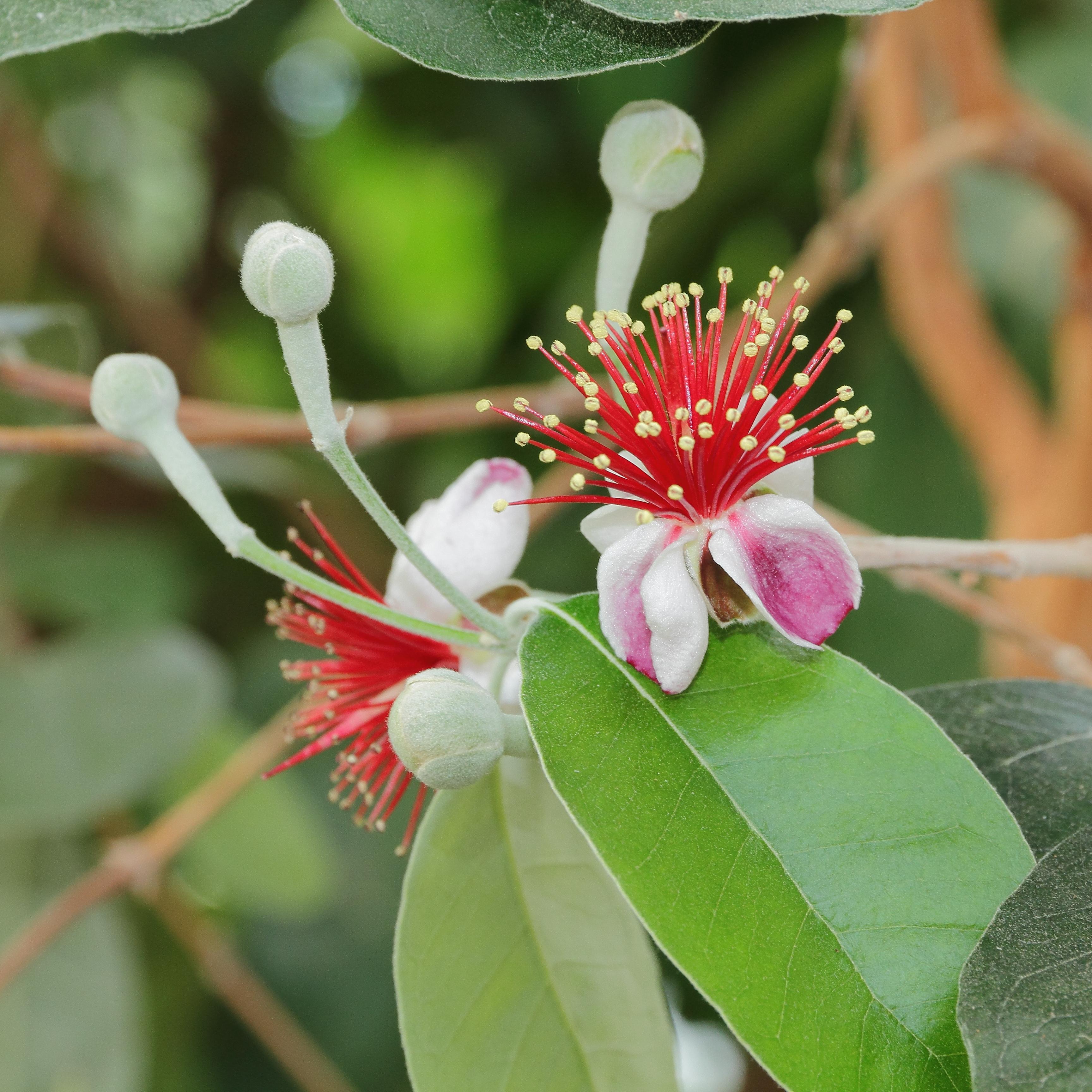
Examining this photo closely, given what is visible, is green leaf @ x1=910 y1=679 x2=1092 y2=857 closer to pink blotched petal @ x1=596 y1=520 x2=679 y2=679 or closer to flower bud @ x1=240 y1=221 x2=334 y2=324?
pink blotched petal @ x1=596 y1=520 x2=679 y2=679

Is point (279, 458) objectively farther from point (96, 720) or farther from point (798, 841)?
point (798, 841)

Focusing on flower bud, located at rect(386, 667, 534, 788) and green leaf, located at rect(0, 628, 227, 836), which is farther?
green leaf, located at rect(0, 628, 227, 836)

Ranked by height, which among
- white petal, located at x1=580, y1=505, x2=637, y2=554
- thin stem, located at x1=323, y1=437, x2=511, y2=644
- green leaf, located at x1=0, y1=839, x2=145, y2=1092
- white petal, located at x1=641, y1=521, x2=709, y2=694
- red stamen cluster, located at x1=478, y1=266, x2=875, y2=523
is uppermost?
red stamen cluster, located at x1=478, y1=266, x2=875, y2=523

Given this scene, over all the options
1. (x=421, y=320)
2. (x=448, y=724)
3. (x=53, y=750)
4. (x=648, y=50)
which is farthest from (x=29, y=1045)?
(x=421, y=320)

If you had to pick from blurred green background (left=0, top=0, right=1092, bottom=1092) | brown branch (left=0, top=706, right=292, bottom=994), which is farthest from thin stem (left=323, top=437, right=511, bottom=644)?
blurred green background (left=0, top=0, right=1092, bottom=1092)

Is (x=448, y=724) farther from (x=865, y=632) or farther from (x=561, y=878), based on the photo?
(x=865, y=632)
